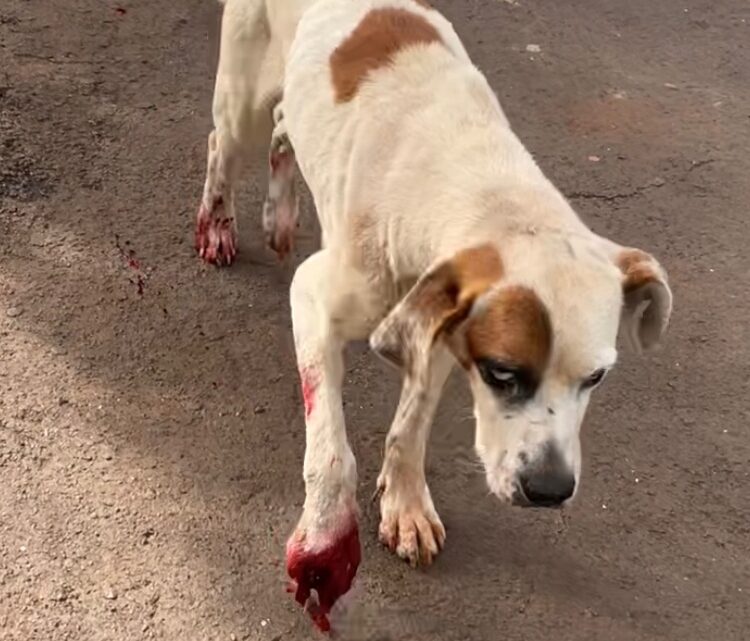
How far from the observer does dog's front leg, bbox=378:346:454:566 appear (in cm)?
306

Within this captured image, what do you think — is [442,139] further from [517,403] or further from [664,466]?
[664,466]

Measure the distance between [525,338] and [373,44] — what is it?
111cm

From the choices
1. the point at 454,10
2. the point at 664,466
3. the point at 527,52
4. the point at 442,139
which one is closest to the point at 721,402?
the point at 664,466

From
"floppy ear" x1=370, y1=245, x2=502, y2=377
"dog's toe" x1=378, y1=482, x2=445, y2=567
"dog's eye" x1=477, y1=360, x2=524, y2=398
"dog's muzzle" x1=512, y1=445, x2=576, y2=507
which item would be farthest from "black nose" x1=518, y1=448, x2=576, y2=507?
"dog's toe" x1=378, y1=482, x2=445, y2=567

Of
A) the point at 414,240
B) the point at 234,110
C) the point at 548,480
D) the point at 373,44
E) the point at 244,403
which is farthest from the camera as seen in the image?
the point at 234,110

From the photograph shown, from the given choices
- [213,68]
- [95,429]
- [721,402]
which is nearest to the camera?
[95,429]

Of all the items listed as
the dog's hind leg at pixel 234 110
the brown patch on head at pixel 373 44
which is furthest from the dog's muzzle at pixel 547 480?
the dog's hind leg at pixel 234 110

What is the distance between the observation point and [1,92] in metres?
4.70

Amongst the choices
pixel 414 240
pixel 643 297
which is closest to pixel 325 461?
pixel 414 240

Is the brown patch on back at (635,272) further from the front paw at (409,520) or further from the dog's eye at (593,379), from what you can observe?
the front paw at (409,520)

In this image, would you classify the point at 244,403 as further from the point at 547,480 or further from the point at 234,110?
the point at 547,480

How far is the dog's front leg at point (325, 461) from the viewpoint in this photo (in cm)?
275

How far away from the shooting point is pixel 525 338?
2254mm

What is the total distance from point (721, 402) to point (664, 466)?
15.4 inches
